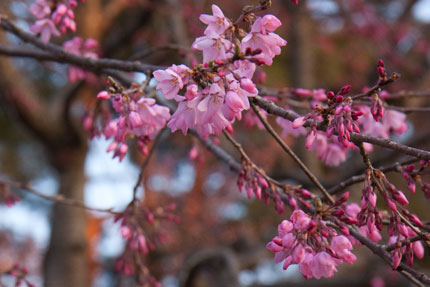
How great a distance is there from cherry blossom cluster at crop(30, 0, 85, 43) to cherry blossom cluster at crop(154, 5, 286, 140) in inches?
34.8

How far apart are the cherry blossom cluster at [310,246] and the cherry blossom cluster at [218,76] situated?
0.31 m

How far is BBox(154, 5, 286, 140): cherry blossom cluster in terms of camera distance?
1.05m

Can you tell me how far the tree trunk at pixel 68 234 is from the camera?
12.9 ft

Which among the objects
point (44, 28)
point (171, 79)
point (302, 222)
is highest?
point (44, 28)

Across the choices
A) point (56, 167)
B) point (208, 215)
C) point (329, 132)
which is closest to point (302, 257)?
point (329, 132)

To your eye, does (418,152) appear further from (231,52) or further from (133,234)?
(133,234)

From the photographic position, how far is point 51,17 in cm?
185

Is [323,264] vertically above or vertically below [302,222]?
below

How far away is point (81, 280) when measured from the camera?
3949 mm

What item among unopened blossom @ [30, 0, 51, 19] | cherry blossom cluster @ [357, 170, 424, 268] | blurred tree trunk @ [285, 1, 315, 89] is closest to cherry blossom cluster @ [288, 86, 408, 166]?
cherry blossom cluster @ [357, 170, 424, 268]

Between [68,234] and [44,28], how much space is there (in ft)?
8.98

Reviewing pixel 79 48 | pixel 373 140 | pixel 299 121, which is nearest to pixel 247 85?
pixel 299 121

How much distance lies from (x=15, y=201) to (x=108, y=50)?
7.94ft

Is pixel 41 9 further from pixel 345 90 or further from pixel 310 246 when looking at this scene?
pixel 310 246
